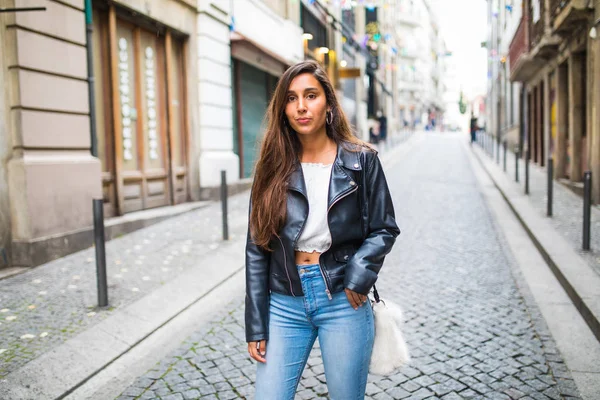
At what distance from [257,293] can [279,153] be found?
→ 533 mm

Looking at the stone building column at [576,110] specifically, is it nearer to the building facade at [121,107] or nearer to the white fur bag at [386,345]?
the building facade at [121,107]

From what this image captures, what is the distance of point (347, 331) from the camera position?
213cm

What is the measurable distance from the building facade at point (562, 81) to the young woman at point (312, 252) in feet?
32.6

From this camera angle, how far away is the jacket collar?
2127 mm

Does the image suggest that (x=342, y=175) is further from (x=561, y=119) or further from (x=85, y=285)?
(x=561, y=119)

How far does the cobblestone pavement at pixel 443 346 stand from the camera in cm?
362

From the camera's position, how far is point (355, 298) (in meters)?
2.09

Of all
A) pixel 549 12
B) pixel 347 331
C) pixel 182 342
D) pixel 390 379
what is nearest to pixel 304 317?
pixel 347 331

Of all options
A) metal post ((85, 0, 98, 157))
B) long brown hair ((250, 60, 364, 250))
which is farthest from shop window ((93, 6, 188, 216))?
long brown hair ((250, 60, 364, 250))

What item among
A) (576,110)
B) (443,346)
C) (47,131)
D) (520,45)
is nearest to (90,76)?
(47,131)

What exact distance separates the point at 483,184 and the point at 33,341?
1334cm

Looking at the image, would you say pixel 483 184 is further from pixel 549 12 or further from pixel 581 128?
pixel 549 12

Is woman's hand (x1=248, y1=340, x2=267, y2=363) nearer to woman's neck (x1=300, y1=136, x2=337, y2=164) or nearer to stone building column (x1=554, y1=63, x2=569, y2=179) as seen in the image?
woman's neck (x1=300, y1=136, x2=337, y2=164)

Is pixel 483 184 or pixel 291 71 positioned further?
pixel 483 184
